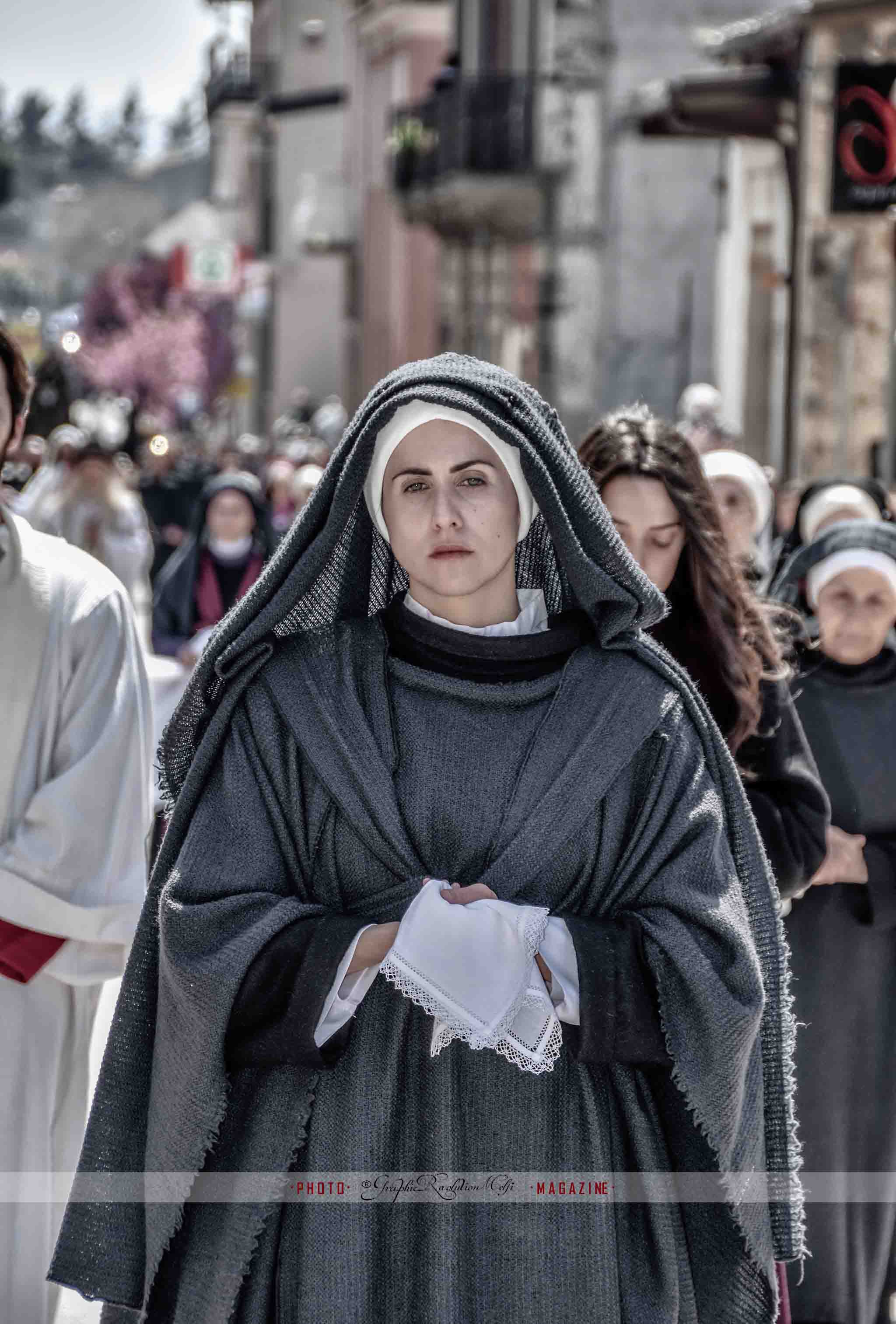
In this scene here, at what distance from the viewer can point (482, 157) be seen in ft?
83.0

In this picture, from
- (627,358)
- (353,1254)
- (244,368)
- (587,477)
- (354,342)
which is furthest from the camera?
(244,368)

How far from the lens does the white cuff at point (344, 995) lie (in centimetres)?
283

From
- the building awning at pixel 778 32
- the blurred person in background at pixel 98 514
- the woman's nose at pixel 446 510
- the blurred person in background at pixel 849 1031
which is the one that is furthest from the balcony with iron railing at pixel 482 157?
the woman's nose at pixel 446 510

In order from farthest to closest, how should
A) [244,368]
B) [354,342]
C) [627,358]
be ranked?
[244,368] < [354,342] < [627,358]

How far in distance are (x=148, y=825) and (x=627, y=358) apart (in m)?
19.7

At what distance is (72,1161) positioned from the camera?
4.09m

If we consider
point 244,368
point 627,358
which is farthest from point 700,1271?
point 244,368

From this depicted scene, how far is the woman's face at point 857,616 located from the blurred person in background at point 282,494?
10.7 m

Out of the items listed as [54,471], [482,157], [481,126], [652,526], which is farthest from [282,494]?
[652,526]

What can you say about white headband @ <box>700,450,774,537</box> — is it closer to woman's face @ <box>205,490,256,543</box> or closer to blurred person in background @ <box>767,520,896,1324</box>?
blurred person in background @ <box>767,520,896,1324</box>

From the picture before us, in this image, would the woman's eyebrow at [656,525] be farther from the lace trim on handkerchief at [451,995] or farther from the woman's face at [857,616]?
the lace trim on handkerchief at [451,995]

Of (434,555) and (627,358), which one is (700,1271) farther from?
(627,358)

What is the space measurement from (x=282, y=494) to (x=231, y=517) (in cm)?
722

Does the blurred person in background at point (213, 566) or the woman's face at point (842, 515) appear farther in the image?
the blurred person in background at point (213, 566)
